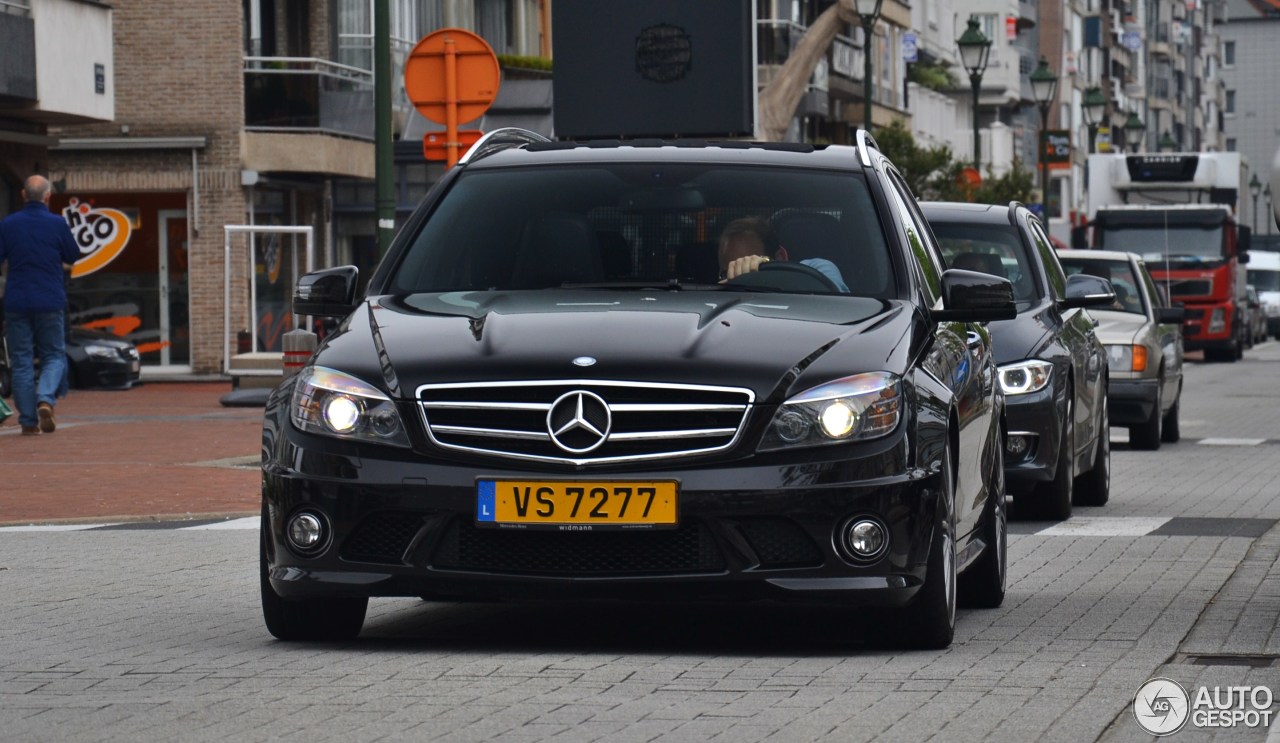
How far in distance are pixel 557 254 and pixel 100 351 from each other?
2475 centimetres

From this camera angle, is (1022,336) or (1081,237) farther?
(1081,237)

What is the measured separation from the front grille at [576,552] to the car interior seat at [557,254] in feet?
4.24

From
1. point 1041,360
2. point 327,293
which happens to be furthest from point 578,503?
point 1041,360

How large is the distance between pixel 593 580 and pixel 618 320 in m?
0.80

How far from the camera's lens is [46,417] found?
70.7 ft

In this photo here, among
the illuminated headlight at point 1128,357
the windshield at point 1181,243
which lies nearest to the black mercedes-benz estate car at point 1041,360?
the illuminated headlight at point 1128,357

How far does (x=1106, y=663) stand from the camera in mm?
7691

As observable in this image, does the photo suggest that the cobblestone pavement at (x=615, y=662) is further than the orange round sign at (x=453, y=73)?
No

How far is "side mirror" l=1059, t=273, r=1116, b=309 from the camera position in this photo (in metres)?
14.3

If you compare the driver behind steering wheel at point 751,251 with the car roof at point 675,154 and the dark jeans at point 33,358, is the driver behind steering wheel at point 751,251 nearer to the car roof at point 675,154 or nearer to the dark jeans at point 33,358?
the car roof at point 675,154

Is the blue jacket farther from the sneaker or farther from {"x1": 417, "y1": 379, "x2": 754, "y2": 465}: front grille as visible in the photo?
{"x1": 417, "y1": 379, "x2": 754, "y2": 465}: front grille

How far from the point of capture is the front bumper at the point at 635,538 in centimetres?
741

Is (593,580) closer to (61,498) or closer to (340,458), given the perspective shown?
(340,458)

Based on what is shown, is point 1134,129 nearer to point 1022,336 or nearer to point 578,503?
point 1022,336
